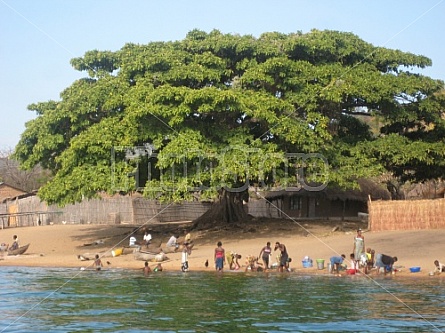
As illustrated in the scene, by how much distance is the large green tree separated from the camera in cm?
3441

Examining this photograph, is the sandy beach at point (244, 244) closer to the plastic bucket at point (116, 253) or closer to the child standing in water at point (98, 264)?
the plastic bucket at point (116, 253)

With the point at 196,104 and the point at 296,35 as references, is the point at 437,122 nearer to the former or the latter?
the point at 296,35

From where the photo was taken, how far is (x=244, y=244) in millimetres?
36375

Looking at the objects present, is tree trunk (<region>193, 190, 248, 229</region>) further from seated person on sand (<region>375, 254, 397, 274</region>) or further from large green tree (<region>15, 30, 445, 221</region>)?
seated person on sand (<region>375, 254, 397, 274</region>)

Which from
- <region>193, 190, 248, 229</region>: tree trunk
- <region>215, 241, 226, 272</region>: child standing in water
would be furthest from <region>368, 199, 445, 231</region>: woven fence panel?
<region>215, 241, 226, 272</region>: child standing in water

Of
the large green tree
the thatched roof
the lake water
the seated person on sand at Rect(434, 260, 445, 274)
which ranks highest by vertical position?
the large green tree

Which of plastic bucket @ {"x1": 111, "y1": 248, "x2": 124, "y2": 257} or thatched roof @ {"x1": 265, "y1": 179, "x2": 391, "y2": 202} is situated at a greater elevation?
thatched roof @ {"x1": 265, "y1": 179, "x2": 391, "y2": 202}

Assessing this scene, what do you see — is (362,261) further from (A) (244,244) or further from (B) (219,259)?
(A) (244,244)

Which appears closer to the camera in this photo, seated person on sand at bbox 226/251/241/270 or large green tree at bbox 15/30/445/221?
seated person on sand at bbox 226/251/241/270

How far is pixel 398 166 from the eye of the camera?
41531mm

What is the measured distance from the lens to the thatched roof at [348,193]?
4828 cm

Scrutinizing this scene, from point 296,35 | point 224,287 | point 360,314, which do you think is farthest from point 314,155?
point 360,314

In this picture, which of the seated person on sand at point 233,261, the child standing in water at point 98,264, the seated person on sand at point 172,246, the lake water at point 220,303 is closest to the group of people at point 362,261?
the lake water at point 220,303

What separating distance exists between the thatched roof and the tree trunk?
7.53 metres
